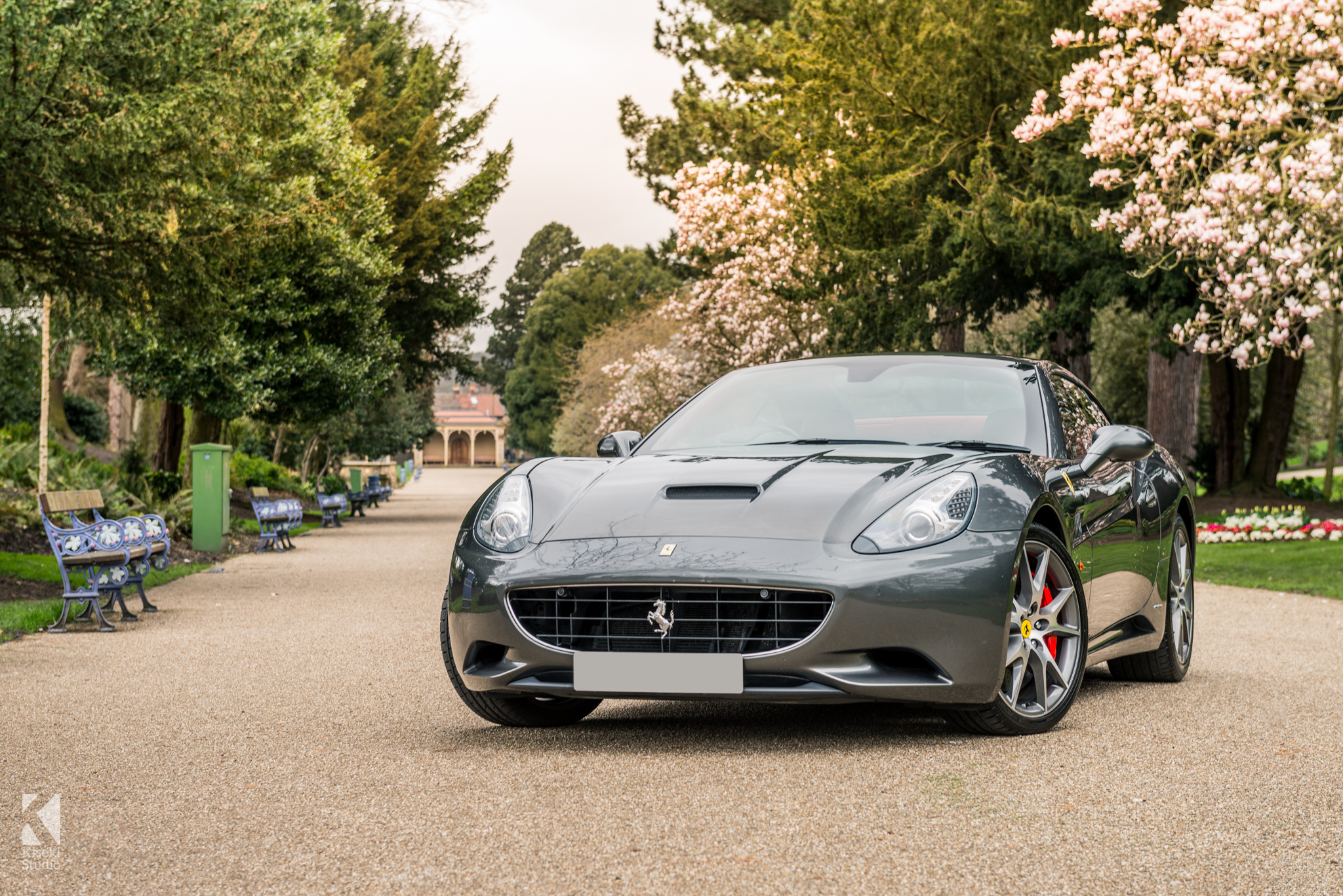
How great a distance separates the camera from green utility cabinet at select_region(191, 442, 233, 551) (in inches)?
707

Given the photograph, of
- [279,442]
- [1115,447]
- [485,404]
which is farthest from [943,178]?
[485,404]

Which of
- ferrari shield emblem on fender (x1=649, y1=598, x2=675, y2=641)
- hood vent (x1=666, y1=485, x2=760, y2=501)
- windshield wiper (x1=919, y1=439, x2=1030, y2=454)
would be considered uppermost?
windshield wiper (x1=919, y1=439, x2=1030, y2=454)

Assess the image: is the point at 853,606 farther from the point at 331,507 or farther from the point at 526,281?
the point at 526,281

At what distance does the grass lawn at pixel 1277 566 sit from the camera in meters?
13.3

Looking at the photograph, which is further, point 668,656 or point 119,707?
point 119,707

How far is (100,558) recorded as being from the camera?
993 cm

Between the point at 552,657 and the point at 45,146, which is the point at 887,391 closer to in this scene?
the point at 552,657

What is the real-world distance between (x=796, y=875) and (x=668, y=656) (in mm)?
1339

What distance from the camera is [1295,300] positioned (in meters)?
14.1

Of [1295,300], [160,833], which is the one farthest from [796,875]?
[1295,300]

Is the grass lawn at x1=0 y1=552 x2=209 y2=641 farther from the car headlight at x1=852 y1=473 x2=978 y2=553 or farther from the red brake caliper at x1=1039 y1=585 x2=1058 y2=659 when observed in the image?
the red brake caliper at x1=1039 y1=585 x2=1058 y2=659

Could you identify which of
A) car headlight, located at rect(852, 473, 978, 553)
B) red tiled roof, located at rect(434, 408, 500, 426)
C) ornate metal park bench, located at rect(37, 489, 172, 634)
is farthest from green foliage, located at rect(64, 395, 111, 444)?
red tiled roof, located at rect(434, 408, 500, 426)

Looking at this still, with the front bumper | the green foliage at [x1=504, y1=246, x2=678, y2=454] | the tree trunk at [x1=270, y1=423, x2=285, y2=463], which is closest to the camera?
the front bumper

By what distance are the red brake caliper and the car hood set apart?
1.87 ft
